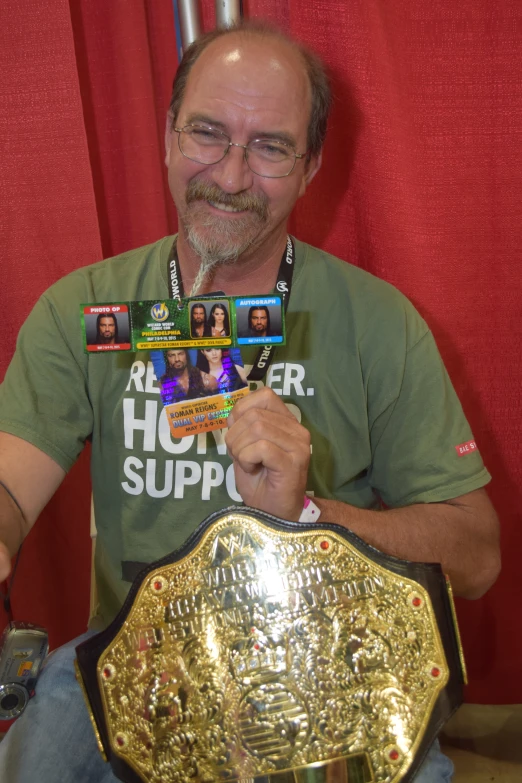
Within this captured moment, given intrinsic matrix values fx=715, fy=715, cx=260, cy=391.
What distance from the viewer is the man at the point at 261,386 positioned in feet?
3.72

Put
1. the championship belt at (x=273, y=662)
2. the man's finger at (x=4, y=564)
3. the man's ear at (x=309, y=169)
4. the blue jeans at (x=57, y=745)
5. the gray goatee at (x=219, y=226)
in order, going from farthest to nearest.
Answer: the man's ear at (x=309, y=169) < the gray goatee at (x=219, y=226) < the blue jeans at (x=57, y=745) < the man's finger at (x=4, y=564) < the championship belt at (x=273, y=662)

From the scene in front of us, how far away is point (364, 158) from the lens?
4.60ft

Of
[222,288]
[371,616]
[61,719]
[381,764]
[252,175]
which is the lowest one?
[61,719]

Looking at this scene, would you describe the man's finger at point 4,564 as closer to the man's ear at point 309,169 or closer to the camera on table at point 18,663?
the camera on table at point 18,663

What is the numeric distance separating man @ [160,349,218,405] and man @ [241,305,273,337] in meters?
0.07

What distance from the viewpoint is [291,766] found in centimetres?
79

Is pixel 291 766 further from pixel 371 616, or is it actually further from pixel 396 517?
pixel 396 517

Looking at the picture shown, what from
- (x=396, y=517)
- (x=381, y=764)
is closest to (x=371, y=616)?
(x=381, y=764)

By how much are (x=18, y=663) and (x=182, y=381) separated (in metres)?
0.49

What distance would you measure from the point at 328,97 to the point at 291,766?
42.0 inches

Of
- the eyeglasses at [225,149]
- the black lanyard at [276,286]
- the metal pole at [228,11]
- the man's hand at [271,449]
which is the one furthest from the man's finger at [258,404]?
the metal pole at [228,11]

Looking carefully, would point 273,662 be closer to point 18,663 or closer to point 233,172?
point 18,663

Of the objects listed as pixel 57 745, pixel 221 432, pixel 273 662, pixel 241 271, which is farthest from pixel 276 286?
pixel 57 745

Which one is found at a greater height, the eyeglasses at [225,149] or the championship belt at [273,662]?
the eyeglasses at [225,149]
